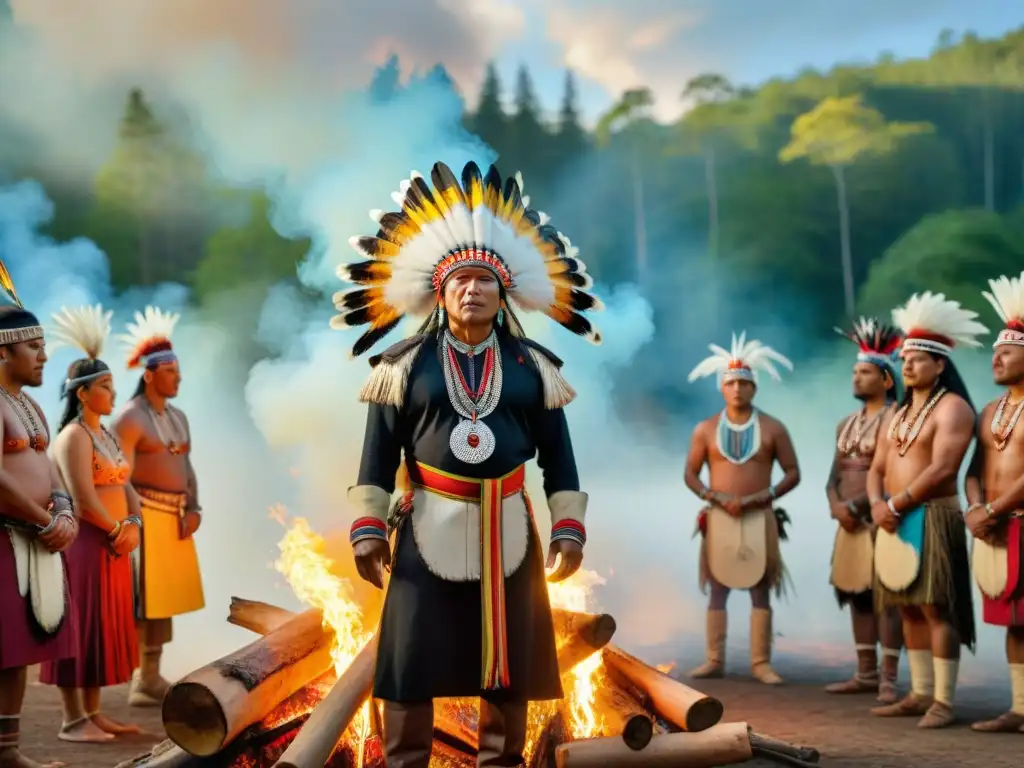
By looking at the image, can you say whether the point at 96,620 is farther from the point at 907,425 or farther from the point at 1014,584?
the point at 1014,584

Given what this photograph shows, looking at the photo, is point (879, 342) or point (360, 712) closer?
point (360, 712)

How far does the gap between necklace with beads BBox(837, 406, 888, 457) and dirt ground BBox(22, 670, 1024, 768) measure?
133 centimetres

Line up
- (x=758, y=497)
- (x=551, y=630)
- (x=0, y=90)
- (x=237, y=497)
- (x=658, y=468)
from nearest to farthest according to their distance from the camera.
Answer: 1. (x=551, y=630)
2. (x=758, y=497)
3. (x=237, y=497)
4. (x=0, y=90)
5. (x=658, y=468)

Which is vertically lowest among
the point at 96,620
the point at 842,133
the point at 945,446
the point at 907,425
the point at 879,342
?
the point at 96,620

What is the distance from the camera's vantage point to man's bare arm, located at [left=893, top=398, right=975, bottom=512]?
5602 millimetres

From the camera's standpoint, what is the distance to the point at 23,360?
461cm

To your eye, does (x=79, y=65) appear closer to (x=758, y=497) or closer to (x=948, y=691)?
(x=758, y=497)

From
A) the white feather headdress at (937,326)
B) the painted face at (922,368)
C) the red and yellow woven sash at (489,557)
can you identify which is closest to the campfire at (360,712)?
the red and yellow woven sash at (489,557)

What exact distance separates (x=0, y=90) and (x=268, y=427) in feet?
17.2

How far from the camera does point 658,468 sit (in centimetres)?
1225

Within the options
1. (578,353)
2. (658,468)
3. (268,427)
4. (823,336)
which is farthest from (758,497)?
(823,336)

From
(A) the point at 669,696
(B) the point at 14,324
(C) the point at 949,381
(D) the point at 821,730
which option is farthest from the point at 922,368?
(B) the point at 14,324

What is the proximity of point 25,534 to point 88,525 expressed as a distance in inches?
41.8

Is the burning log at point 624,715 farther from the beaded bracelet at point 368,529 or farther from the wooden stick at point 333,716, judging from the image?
the beaded bracelet at point 368,529
